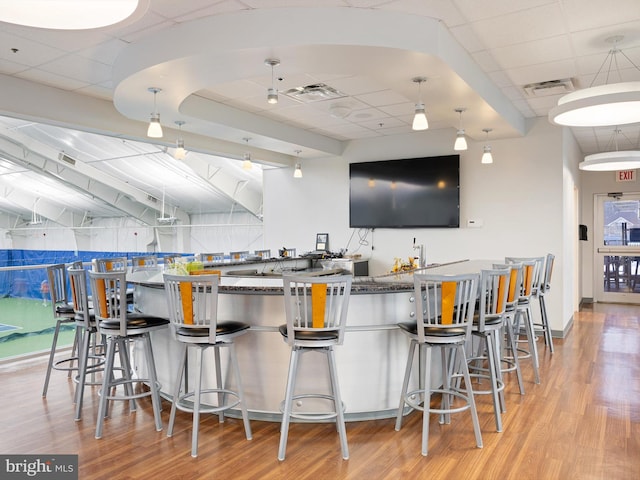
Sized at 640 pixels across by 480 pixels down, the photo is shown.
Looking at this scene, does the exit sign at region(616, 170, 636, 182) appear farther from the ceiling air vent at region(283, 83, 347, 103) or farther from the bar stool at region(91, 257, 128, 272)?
the bar stool at region(91, 257, 128, 272)

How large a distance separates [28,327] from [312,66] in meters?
4.47

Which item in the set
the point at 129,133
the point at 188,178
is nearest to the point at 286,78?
the point at 129,133

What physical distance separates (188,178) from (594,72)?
8.83 metres

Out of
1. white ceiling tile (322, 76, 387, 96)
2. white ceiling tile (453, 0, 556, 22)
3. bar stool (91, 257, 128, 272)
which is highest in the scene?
white ceiling tile (322, 76, 387, 96)

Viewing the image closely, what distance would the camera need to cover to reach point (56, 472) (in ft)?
9.30

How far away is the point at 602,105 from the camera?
3.47 m

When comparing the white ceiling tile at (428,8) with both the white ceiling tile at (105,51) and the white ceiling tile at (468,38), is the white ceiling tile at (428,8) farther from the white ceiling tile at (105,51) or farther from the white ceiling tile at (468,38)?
the white ceiling tile at (105,51)

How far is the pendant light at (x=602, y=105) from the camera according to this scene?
3.39 m

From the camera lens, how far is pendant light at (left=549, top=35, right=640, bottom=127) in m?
3.39

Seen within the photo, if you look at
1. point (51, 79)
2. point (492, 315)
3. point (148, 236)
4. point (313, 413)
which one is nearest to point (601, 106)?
point (492, 315)

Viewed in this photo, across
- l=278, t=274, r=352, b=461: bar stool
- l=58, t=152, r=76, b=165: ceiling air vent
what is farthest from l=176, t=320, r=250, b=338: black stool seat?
l=58, t=152, r=76, b=165: ceiling air vent

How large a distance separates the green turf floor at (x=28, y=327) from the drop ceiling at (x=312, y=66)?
7.00ft

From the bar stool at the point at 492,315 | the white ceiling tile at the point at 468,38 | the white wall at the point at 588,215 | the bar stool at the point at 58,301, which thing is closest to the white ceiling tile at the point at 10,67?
the bar stool at the point at 58,301

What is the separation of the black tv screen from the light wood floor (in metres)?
3.40
